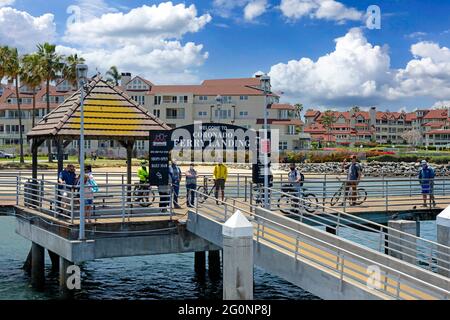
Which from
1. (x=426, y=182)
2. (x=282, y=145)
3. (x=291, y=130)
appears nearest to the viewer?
(x=426, y=182)

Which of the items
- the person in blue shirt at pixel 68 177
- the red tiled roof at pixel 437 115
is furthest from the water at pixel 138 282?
the red tiled roof at pixel 437 115

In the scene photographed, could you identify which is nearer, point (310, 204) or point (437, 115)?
point (310, 204)

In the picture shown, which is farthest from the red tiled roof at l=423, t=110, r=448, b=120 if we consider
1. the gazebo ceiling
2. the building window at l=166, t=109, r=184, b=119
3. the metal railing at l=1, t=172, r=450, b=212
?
the gazebo ceiling

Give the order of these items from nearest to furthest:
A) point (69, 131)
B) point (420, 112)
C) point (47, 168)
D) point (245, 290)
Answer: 1. point (245, 290)
2. point (69, 131)
3. point (47, 168)
4. point (420, 112)

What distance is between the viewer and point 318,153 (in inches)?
3831

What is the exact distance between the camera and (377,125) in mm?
180750

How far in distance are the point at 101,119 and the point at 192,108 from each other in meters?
75.4

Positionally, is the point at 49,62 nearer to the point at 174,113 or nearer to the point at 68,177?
the point at 174,113

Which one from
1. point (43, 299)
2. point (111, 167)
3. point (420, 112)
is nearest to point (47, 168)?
point (111, 167)

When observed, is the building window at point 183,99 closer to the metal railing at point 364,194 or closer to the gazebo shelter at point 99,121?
the metal railing at point 364,194

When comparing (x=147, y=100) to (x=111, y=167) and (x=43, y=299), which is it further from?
(x=43, y=299)

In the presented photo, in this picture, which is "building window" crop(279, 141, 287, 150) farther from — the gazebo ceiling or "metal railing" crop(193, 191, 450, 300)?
"metal railing" crop(193, 191, 450, 300)

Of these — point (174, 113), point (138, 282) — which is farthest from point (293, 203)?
point (174, 113)

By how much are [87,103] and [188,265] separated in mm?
8316
